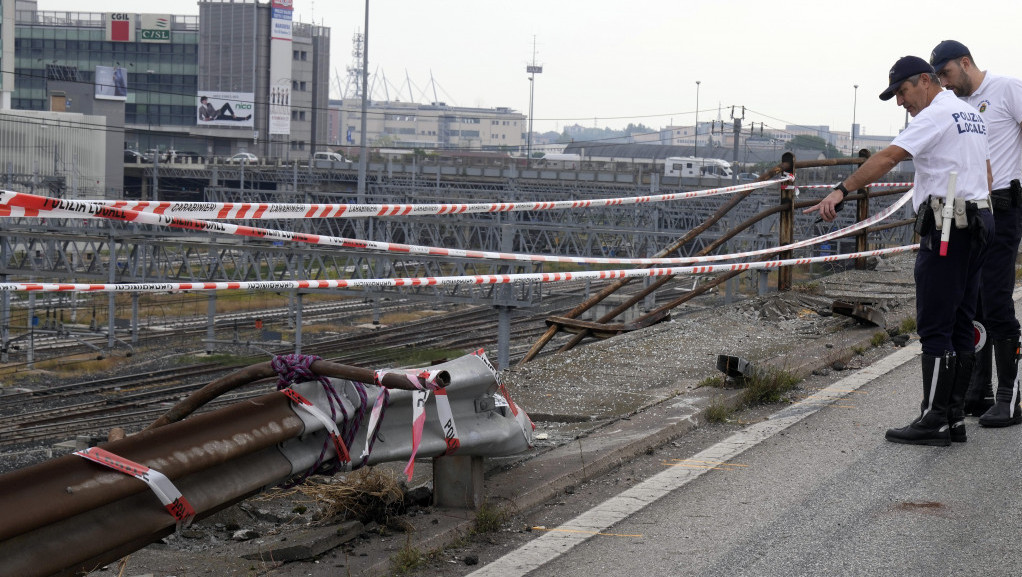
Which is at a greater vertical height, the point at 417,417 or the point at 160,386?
the point at 417,417

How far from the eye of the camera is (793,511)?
164 inches

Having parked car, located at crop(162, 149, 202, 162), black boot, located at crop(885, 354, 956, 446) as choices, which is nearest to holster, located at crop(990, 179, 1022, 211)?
black boot, located at crop(885, 354, 956, 446)

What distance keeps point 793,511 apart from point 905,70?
2141 mm

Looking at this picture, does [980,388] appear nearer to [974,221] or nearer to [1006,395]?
[1006,395]

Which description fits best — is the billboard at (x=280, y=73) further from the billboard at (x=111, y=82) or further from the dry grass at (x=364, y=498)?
the dry grass at (x=364, y=498)

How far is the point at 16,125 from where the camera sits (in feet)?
224

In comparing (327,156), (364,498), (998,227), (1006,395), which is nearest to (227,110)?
(327,156)

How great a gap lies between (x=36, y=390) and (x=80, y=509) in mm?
31108

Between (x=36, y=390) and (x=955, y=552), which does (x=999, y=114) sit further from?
(x=36, y=390)

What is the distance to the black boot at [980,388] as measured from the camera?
573 cm

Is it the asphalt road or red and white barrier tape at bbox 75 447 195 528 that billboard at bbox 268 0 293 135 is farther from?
red and white barrier tape at bbox 75 447 195 528

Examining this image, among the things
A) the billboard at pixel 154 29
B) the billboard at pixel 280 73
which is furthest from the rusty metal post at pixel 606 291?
the billboard at pixel 154 29

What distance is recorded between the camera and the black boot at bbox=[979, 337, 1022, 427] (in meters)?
5.53

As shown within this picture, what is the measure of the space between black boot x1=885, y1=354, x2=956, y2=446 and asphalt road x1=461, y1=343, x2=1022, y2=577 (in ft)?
0.18
